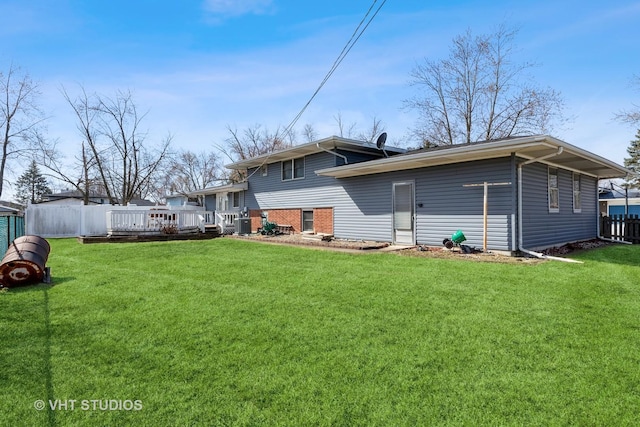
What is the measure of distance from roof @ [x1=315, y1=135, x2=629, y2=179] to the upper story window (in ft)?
10.6

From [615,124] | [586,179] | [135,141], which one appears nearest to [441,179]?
[586,179]

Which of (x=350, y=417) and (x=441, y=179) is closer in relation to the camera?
(x=350, y=417)

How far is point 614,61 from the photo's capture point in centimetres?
1357

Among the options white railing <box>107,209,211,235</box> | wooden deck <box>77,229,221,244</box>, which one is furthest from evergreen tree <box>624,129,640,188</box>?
white railing <box>107,209,211,235</box>

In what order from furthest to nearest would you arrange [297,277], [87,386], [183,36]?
1. [183,36]
2. [297,277]
3. [87,386]

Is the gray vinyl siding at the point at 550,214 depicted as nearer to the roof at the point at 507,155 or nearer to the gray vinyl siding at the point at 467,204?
the roof at the point at 507,155

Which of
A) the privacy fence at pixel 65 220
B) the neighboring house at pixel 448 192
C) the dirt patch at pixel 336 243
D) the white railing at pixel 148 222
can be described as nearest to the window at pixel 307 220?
the neighboring house at pixel 448 192

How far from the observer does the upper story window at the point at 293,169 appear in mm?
15672

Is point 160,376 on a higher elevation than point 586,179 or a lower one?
lower

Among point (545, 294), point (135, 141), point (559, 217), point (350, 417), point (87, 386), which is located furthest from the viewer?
point (135, 141)

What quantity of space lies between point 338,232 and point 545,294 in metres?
8.93

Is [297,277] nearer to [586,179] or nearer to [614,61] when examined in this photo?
[586,179]

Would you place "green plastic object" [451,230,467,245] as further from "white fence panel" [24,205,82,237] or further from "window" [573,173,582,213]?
"white fence panel" [24,205,82,237]

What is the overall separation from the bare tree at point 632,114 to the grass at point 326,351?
20.9 meters
